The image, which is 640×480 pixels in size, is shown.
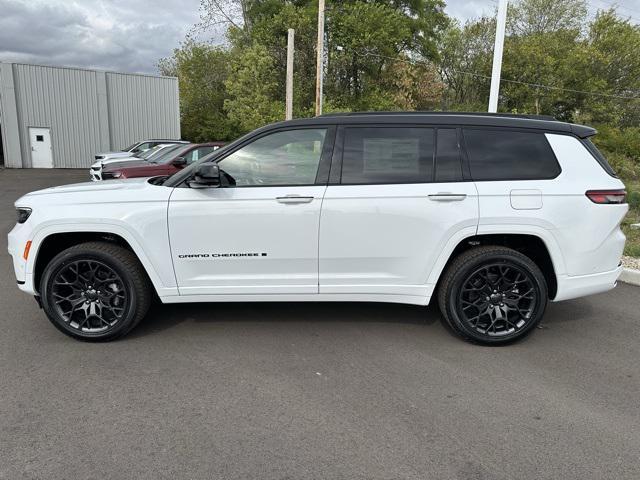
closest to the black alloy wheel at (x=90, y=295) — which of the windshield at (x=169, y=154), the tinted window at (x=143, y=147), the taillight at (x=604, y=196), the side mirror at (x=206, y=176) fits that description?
the side mirror at (x=206, y=176)

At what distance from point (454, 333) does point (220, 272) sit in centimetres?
201

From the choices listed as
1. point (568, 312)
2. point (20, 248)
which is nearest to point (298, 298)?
point (20, 248)

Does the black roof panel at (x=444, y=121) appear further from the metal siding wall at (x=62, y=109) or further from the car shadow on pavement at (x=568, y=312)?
the metal siding wall at (x=62, y=109)

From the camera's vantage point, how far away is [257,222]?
3.95 metres

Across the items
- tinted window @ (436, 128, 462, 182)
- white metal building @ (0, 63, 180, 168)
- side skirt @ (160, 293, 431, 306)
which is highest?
white metal building @ (0, 63, 180, 168)

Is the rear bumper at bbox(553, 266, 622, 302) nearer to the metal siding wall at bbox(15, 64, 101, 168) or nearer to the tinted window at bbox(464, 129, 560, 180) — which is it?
the tinted window at bbox(464, 129, 560, 180)

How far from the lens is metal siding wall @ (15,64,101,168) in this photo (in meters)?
26.7

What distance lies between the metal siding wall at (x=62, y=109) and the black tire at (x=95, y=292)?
89.4 ft

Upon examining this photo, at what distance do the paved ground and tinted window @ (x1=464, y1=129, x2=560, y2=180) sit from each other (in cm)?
142

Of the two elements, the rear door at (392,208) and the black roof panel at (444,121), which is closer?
the rear door at (392,208)

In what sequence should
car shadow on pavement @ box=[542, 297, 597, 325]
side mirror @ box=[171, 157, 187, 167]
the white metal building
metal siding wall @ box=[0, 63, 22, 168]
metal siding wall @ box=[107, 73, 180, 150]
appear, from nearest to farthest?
1. car shadow on pavement @ box=[542, 297, 597, 325]
2. side mirror @ box=[171, 157, 187, 167]
3. metal siding wall @ box=[0, 63, 22, 168]
4. the white metal building
5. metal siding wall @ box=[107, 73, 180, 150]

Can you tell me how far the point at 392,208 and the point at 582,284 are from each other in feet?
5.61

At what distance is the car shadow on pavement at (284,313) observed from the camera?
4668 mm

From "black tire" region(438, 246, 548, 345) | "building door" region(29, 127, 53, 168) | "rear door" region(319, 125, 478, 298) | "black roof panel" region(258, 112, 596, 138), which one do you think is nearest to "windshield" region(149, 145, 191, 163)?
"black roof panel" region(258, 112, 596, 138)
